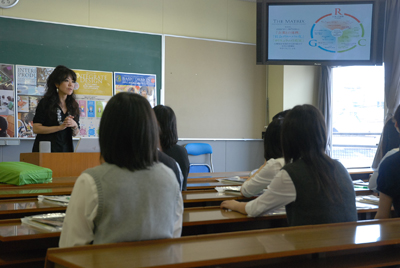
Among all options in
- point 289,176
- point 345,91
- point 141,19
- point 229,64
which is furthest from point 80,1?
point 289,176

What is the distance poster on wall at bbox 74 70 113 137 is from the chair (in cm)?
128

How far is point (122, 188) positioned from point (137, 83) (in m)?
4.19

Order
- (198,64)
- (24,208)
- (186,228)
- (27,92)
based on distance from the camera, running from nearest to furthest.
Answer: (24,208) → (186,228) → (27,92) → (198,64)

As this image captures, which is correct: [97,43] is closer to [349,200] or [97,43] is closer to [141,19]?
[141,19]

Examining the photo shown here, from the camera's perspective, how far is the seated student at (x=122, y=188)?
3.68ft

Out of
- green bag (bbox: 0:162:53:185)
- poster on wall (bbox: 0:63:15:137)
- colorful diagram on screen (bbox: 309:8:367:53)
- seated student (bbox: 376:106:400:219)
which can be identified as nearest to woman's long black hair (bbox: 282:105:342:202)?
seated student (bbox: 376:106:400:219)

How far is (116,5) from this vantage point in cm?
512

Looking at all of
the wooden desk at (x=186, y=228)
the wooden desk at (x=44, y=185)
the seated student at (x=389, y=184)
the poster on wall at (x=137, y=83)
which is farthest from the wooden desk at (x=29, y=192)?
the poster on wall at (x=137, y=83)

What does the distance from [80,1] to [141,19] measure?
31.8 inches

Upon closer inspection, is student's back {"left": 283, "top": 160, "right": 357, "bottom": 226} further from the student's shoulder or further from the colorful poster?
the colorful poster

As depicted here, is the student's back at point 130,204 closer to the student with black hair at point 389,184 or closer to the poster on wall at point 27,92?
the student with black hair at point 389,184

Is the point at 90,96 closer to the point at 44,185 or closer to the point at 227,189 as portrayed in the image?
the point at 44,185

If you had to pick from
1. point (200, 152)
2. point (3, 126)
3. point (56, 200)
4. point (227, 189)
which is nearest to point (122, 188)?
point (56, 200)

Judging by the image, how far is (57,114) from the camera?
10.7 feet
